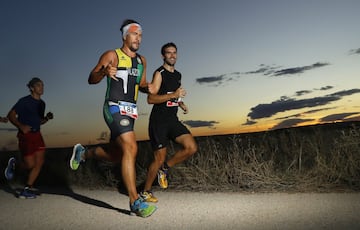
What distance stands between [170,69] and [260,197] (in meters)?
2.31

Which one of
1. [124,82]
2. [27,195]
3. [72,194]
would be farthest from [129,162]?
[27,195]

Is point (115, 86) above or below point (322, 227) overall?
above

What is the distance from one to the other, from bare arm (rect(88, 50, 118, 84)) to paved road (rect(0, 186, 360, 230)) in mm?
1717

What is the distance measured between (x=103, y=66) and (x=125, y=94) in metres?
0.44

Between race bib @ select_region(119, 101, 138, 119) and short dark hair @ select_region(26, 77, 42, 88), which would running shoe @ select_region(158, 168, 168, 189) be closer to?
race bib @ select_region(119, 101, 138, 119)

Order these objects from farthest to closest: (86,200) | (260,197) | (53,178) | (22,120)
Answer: (53,178) < (22,120) < (86,200) < (260,197)

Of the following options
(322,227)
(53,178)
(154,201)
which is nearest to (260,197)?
(154,201)

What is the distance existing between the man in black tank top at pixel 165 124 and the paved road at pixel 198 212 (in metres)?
0.57

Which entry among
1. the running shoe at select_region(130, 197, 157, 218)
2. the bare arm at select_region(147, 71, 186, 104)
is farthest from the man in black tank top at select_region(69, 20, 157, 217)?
the bare arm at select_region(147, 71, 186, 104)

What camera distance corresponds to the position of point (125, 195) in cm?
716

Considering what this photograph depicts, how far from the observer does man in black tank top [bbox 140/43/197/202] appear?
6309 millimetres

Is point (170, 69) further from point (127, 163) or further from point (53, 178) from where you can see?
point (53, 178)

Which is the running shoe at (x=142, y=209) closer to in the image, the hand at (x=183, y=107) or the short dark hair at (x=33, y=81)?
the hand at (x=183, y=107)

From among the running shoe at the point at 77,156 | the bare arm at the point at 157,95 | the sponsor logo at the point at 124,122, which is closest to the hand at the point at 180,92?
the bare arm at the point at 157,95
